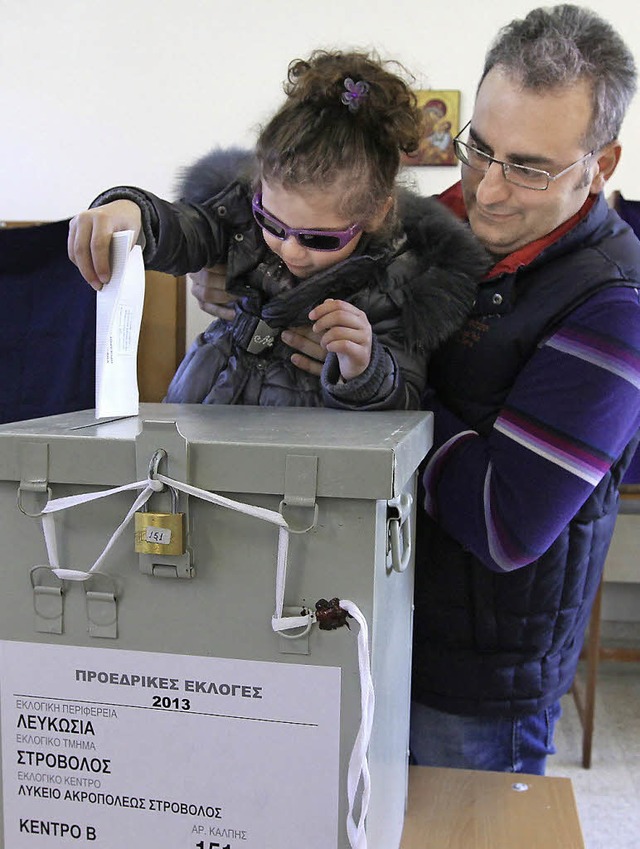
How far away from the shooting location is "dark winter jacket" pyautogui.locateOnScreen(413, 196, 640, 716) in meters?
0.80

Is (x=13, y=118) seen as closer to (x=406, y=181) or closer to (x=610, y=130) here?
(x=406, y=181)

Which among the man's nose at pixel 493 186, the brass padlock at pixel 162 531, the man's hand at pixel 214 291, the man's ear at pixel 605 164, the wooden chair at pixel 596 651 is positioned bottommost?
the wooden chair at pixel 596 651

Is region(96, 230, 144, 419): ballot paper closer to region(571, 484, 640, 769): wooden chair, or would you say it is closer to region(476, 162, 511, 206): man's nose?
region(476, 162, 511, 206): man's nose

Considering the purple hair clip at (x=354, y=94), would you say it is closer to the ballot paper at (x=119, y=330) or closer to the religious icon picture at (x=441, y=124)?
the ballot paper at (x=119, y=330)

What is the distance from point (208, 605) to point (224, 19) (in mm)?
2739

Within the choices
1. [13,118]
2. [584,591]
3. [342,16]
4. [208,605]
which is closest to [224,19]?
[342,16]

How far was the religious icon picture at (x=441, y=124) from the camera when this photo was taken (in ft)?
9.09

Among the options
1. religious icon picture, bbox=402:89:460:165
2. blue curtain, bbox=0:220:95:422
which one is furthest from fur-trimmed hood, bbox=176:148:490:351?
religious icon picture, bbox=402:89:460:165

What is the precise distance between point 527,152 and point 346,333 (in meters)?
0.29

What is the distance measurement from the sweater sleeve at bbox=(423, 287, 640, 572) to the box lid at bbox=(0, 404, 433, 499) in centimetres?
18

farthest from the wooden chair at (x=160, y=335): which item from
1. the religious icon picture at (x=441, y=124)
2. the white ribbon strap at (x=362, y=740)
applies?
the white ribbon strap at (x=362, y=740)

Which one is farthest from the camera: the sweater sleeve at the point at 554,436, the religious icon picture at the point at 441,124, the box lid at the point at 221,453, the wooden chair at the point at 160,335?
the religious icon picture at the point at 441,124

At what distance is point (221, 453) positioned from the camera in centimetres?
58

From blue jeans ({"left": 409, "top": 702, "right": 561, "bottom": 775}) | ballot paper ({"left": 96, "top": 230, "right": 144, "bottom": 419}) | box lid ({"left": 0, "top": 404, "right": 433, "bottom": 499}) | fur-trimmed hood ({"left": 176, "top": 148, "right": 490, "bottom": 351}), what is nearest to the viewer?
box lid ({"left": 0, "top": 404, "right": 433, "bottom": 499})
